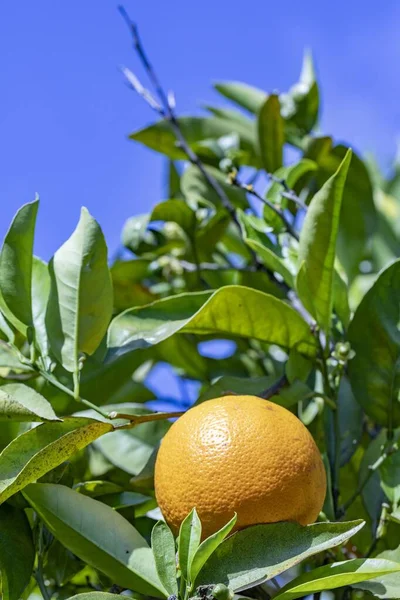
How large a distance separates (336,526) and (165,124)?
1.29 m

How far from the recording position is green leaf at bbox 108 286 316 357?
49.7 inches

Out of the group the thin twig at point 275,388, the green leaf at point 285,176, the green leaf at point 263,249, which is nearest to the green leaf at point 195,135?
the green leaf at point 285,176

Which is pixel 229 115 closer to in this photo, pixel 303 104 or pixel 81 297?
pixel 303 104

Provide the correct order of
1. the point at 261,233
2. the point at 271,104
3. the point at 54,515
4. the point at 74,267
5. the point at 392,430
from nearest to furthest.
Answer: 1. the point at 54,515
2. the point at 74,267
3. the point at 392,430
4. the point at 261,233
5. the point at 271,104

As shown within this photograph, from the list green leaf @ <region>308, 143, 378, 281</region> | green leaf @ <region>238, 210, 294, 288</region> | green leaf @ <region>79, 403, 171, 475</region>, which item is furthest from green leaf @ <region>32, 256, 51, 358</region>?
green leaf @ <region>308, 143, 378, 281</region>

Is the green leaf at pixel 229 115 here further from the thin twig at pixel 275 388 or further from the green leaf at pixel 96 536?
the green leaf at pixel 96 536

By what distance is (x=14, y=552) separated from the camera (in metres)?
1.09

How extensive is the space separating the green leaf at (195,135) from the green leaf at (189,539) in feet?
4.05

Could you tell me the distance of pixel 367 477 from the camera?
1289mm

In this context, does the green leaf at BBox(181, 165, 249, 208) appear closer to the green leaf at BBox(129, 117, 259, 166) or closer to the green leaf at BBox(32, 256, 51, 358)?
the green leaf at BBox(129, 117, 259, 166)

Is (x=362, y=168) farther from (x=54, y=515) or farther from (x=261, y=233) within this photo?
(x=54, y=515)

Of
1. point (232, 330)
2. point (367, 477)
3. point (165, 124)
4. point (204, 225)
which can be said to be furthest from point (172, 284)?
point (367, 477)

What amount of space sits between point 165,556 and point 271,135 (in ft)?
4.20

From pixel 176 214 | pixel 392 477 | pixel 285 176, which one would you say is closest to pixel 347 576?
pixel 392 477
